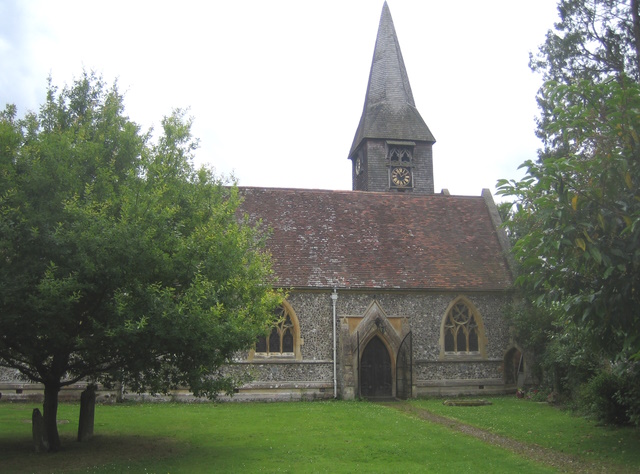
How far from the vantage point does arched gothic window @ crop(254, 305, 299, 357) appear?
22.9 metres

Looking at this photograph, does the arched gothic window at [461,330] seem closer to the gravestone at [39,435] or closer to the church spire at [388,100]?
the church spire at [388,100]

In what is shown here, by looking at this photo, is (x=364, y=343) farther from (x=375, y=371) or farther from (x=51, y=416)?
(x=51, y=416)

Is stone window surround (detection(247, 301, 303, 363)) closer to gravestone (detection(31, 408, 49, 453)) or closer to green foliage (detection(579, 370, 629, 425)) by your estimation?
green foliage (detection(579, 370, 629, 425))

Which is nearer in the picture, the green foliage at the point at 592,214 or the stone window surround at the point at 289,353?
the green foliage at the point at 592,214

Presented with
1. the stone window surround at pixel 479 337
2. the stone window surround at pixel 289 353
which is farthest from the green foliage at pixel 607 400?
the stone window surround at pixel 289 353

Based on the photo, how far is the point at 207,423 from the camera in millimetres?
16750

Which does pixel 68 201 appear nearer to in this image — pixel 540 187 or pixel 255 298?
pixel 255 298

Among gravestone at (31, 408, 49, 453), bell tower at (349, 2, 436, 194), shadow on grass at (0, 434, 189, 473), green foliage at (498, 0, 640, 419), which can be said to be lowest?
shadow on grass at (0, 434, 189, 473)

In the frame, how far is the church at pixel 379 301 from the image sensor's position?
74.6 feet

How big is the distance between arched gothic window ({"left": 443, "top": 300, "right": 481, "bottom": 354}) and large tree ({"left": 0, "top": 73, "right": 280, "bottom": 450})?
40.3ft

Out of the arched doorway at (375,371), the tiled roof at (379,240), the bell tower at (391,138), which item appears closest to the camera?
the arched doorway at (375,371)

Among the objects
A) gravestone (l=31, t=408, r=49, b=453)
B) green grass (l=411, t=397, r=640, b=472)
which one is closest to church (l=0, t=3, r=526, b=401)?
green grass (l=411, t=397, r=640, b=472)

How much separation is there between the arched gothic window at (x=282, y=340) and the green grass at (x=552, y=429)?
4.98m

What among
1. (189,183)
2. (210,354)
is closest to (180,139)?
(189,183)
